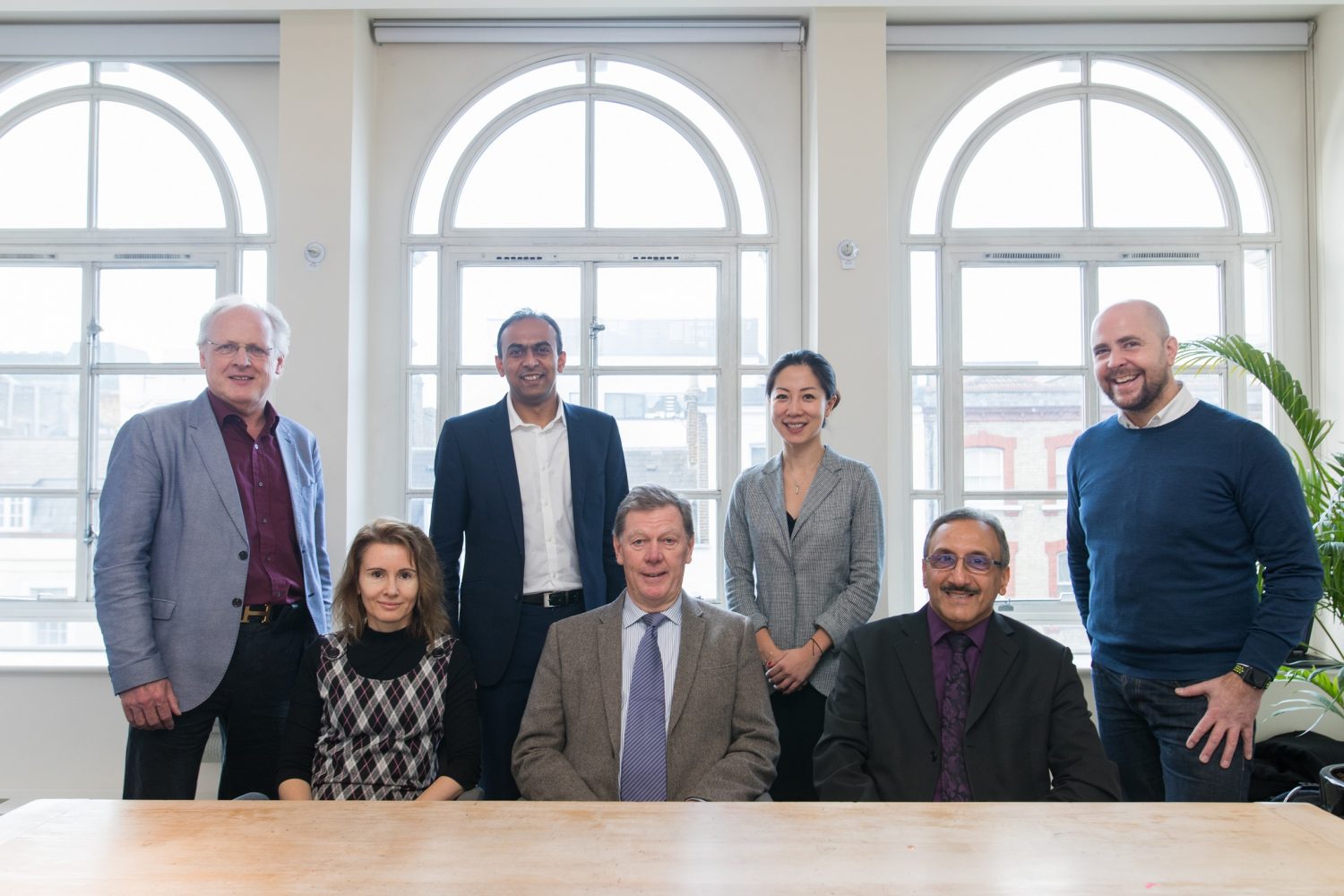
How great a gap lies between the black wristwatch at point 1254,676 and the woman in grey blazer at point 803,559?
86 centimetres

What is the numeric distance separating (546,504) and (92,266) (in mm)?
2923

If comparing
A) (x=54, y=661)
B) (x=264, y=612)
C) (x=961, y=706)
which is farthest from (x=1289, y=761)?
(x=54, y=661)

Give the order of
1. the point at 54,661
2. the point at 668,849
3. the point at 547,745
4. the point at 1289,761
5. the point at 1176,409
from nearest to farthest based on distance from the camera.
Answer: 1. the point at 668,849
2. the point at 547,745
3. the point at 1176,409
4. the point at 1289,761
5. the point at 54,661

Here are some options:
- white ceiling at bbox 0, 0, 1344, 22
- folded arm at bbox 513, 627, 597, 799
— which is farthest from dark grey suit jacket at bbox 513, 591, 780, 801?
white ceiling at bbox 0, 0, 1344, 22

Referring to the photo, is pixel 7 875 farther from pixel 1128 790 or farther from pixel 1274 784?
pixel 1274 784

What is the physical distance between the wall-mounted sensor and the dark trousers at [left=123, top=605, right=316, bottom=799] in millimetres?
2480

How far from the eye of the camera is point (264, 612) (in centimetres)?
242

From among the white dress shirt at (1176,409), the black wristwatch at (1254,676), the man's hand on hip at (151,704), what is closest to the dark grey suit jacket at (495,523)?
the man's hand on hip at (151,704)

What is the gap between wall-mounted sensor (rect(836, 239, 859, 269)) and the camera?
3803 mm

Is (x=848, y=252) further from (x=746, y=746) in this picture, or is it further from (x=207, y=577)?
(x=207, y=577)

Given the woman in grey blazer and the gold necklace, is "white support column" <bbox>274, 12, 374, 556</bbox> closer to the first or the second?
the woman in grey blazer

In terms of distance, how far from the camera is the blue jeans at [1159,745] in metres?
2.18

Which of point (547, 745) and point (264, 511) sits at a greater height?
point (264, 511)

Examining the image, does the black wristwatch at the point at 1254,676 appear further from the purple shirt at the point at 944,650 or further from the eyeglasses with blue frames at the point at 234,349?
the eyeglasses with blue frames at the point at 234,349
